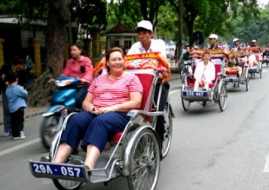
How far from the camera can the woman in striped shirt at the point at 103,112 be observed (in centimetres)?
414

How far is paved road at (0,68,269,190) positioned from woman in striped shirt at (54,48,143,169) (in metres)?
0.85

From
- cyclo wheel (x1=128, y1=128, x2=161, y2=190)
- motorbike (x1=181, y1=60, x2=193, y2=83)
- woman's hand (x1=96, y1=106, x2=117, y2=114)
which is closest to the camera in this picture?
cyclo wheel (x1=128, y1=128, x2=161, y2=190)

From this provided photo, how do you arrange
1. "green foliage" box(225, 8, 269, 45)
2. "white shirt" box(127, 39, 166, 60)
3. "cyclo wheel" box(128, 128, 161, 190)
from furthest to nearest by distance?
"green foliage" box(225, 8, 269, 45), "white shirt" box(127, 39, 166, 60), "cyclo wheel" box(128, 128, 161, 190)

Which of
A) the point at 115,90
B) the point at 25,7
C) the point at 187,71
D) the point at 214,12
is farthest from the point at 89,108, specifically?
the point at 214,12

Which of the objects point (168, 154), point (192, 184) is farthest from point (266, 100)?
point (192, 184)

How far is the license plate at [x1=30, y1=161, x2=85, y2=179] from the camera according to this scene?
3.75 metres

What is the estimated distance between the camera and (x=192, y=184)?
492 cm

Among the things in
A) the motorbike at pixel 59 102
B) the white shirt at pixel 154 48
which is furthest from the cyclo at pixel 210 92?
the white shirt at pixel 154 48

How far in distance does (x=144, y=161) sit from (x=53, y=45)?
30.0 ft

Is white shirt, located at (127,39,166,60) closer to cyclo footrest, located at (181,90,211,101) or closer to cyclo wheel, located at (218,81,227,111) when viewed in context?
cyclo footrest, located at (181,90,211,101)

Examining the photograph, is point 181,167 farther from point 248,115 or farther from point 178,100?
point 178,100

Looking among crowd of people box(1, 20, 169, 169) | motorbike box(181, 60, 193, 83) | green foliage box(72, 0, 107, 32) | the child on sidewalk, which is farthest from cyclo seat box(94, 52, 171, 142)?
green foliage box(72, 0, 107, 32)

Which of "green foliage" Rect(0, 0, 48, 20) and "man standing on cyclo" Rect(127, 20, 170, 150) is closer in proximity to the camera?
"man standing on cyclo" Rect(127, 20, 170, 150)

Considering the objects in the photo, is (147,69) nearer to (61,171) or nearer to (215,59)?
(61,171)
